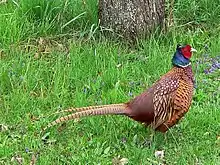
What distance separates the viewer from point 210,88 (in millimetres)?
5180

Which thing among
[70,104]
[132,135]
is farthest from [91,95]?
[132,135]

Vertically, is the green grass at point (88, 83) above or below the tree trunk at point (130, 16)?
below

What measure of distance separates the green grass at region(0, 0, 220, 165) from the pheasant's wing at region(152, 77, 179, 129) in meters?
0.19

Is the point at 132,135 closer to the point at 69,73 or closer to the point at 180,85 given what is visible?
the point at 180,85

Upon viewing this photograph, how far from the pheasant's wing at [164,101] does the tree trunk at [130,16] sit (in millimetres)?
1654

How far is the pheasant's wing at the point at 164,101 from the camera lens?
4.26 meters

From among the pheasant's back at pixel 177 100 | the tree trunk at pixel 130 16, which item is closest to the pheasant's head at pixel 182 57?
the pheasant's back at pixel 177 100

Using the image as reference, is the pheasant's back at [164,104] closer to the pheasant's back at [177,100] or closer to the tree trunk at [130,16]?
the pheasant's back at [177,100]

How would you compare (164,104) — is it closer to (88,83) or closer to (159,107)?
(159,107)

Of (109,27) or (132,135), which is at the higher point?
(109,27)

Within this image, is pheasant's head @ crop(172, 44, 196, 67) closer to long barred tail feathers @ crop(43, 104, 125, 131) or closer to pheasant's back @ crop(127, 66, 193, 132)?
pheasant's back @ crop(127, 66, 193, 132)

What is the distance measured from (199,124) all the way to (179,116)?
393mm

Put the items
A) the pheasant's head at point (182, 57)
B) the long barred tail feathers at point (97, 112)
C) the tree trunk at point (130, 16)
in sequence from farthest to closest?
the tree trunk at point (130, 16) < the pheasant's head at point (182, 57) < the long barred tail feathers at point (97, 112)

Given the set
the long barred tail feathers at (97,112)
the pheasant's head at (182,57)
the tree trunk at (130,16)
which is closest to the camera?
the long barred tail feathers at (97,112)
